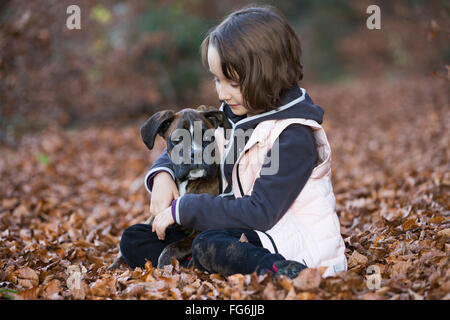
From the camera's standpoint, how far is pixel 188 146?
3.44 metres

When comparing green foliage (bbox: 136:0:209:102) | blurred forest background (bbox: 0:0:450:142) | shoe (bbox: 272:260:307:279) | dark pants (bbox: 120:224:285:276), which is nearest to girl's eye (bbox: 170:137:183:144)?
dark pants (bbox: 120:224:285:276)

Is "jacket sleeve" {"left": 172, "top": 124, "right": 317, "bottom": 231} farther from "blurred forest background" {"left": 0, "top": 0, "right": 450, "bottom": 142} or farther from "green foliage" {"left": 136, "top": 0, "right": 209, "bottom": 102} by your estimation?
"green foliage" {"left": 136, "top": 0, "right": 209, "bottom": 102}

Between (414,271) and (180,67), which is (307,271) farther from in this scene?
(180,67)

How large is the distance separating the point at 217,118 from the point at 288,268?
4.34 feet

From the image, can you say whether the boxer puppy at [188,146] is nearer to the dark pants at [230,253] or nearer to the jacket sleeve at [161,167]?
the jacket sleeve at [161,167]

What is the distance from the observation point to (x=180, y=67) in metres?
13.8

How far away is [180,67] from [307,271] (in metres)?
11.6

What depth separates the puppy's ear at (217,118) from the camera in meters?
3.62

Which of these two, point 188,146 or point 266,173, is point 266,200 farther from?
point 188,146

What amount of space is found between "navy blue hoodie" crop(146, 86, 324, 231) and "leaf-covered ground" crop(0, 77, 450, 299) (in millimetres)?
381

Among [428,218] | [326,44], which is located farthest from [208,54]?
[326,44]

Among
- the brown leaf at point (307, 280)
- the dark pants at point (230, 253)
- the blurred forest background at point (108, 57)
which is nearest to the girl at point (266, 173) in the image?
the dark pants at point (230, 253)

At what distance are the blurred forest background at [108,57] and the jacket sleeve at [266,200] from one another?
302 centimetres

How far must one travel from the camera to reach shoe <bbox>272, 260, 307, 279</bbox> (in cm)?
288
